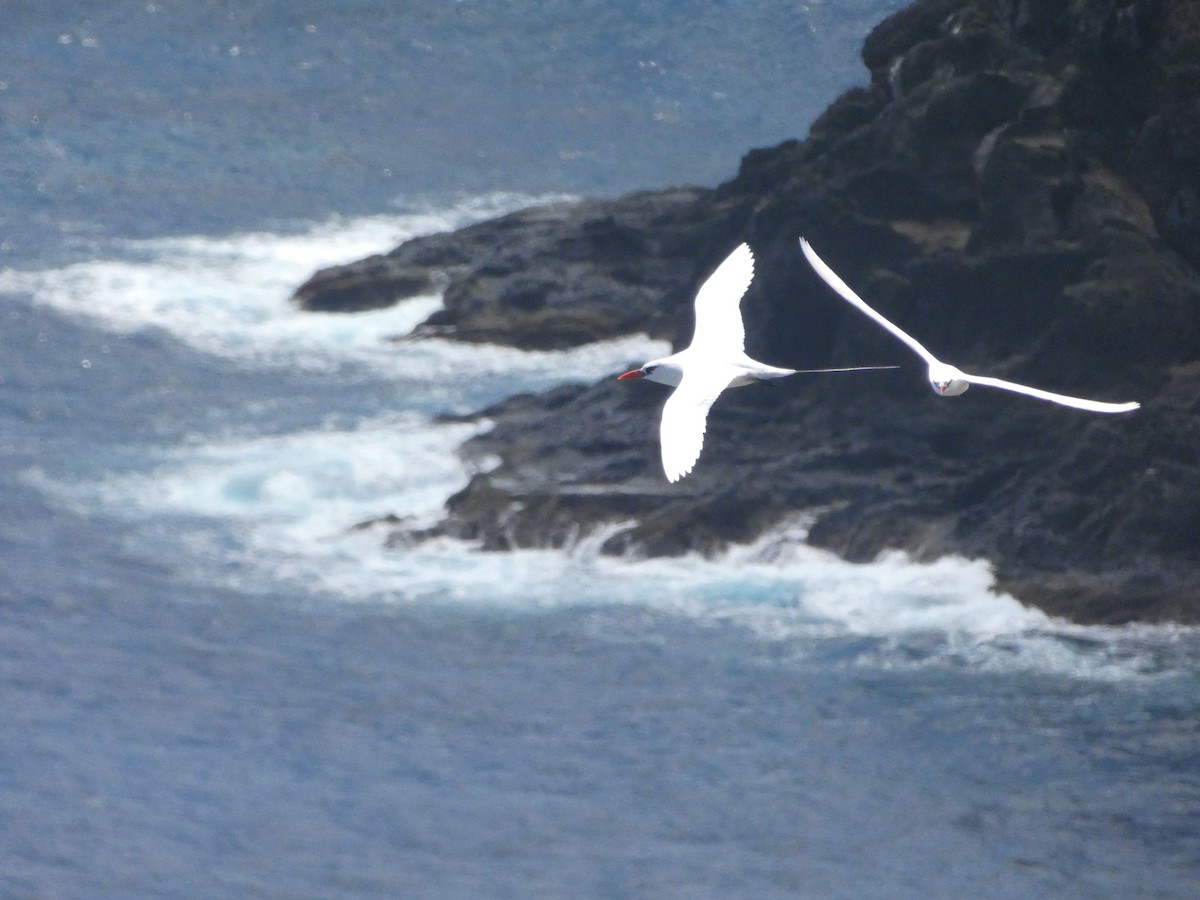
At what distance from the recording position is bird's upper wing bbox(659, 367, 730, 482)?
23.3 meters

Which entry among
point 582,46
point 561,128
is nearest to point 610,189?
point 561,128

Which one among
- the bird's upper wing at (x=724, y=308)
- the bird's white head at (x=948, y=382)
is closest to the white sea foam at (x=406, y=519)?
the bird's upper wing at (x=724, y=308)

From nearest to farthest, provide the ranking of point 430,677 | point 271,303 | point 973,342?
point 430,677 < point 973,342 < point 271,303

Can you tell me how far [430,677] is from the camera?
37.5 m

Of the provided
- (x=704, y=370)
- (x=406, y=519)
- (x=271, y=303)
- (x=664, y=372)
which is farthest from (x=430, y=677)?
(x=271, y=303)

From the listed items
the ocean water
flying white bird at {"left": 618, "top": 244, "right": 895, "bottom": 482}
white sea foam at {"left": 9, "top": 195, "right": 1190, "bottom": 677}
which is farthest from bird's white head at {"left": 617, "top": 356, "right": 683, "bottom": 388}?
white sea foam at {"left": 9, "top": 195, "right": 1190, "bottom": 677}

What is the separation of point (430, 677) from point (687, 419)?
14.0m

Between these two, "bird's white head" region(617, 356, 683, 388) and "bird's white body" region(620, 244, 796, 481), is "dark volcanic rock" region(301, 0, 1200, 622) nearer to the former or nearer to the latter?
"bird's white body" region(620, 244, 796, 481)

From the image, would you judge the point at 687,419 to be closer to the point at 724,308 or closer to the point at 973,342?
the point at 724,308

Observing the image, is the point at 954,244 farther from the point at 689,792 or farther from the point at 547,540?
the point at 689,792

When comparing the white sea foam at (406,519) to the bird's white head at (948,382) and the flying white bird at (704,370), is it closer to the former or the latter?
the flying white bird at (704,370)

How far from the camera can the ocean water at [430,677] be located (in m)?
32.1

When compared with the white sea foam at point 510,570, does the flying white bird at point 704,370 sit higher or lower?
higher

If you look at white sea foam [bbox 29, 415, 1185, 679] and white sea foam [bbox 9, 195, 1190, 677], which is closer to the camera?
white sea foam [bbox 29, 415, 1185, 679]
